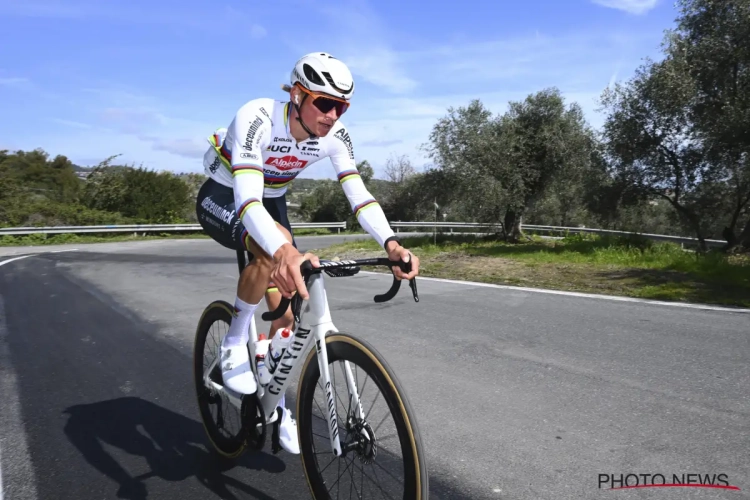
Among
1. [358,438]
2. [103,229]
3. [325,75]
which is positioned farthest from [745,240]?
[103,229]

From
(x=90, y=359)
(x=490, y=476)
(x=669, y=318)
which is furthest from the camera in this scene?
(x=669, y=318)

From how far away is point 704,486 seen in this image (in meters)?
2.98

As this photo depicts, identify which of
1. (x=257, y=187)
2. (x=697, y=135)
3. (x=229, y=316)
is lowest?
(x=229, y=316)

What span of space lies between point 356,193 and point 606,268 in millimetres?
9310

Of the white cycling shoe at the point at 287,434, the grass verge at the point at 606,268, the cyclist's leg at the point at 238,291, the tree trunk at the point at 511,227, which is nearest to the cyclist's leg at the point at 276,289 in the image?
the cyclist's leg at the point at 238,291

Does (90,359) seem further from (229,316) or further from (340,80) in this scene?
(340,80)

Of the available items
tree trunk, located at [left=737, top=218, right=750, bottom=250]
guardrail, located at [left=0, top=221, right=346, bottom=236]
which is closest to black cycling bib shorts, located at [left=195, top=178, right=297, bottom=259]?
tree trunk, located at [left=737, top=218, right=750, bottom=250]

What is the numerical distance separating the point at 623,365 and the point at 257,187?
12.1 ft

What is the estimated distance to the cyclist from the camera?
284cm

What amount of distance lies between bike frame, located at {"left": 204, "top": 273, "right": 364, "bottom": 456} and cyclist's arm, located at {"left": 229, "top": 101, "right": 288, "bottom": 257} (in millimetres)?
313

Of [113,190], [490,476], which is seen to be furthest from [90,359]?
[113,190]

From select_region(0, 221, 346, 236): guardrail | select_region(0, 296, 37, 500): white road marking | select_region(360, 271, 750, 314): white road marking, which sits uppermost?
select_region(0, 221, 346, 236): guardrail

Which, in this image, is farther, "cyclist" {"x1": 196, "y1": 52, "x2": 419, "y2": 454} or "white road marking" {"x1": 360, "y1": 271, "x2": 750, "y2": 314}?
"white road marking" {"x1": 360, "y1": 271, "x2": 750, "y2": 314}

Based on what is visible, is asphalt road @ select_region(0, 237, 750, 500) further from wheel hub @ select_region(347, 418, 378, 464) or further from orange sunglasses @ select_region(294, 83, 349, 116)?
orange sunglasses @ select_region(294, 83, 349, 116)
